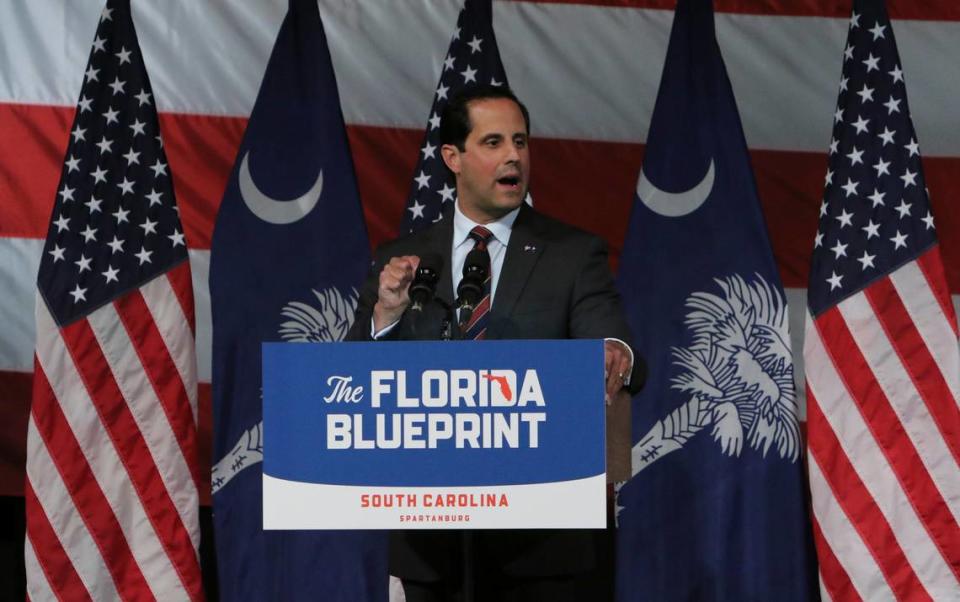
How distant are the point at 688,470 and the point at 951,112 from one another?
1561 millimetres

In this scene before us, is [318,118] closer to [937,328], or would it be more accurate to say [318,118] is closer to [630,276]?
[630,276]

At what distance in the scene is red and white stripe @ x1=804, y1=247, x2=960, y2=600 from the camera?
12.5ft

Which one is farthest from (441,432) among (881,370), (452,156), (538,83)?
(538,83)

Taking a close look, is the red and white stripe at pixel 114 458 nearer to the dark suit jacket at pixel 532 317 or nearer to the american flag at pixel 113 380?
the american flag at pixel 113 380

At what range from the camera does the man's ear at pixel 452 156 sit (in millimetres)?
2539

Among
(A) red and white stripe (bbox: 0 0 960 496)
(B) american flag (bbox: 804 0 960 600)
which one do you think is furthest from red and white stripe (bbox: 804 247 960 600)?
(A) red and white stripe (bbox: 0 0 960 496)

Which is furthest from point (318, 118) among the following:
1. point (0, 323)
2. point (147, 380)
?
point (0, 323)

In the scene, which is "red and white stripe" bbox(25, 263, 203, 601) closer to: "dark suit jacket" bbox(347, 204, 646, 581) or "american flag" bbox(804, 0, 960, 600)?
"dark suit jacket" bbox(347, 204, 646, 581)

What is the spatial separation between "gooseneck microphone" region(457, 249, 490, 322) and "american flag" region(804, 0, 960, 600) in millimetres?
2013

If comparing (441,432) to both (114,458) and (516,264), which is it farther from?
(114,458)

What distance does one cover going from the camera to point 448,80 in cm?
411

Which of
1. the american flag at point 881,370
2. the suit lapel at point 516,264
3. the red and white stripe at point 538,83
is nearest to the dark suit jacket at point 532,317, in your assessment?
the suit lapel at point 516,264

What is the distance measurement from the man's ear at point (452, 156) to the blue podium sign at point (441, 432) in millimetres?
661

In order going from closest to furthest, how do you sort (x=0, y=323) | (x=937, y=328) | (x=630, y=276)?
1. (x=937, y=328)
2. (x=630, y=276)
3. (x=0, y=323)
